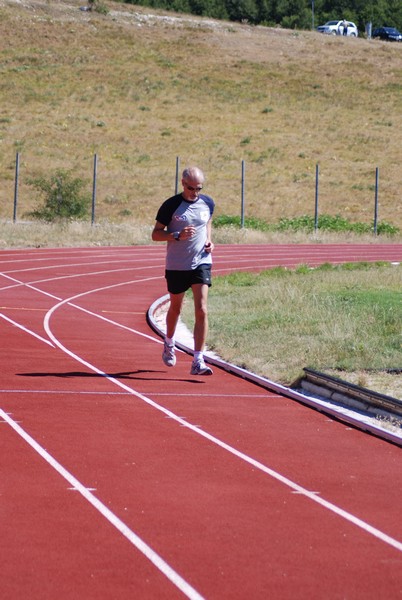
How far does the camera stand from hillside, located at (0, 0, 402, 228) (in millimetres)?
55719

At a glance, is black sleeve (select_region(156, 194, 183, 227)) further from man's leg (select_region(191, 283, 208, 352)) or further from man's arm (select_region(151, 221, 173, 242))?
man's leg (select_region(191, 283, 208, 352))

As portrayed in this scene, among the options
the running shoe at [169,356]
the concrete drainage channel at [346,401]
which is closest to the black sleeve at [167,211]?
the running shoe at [169,356]

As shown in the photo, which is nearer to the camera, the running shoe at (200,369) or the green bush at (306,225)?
the running shoe at (200,369)

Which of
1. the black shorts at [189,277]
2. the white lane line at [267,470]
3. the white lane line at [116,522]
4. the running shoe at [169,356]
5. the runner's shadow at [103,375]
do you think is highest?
the black shorts at [189,277]

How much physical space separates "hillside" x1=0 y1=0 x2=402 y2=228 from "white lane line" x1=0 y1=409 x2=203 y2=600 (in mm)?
40909

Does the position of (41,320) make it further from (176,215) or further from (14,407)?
(14,407)

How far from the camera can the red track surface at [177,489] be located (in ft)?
18.1

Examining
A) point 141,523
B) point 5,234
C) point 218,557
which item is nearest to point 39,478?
point 141,523

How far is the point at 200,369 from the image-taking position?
11.9 metres

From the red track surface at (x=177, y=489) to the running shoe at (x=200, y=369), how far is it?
0.32 ft

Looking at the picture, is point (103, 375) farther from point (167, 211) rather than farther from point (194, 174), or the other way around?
point (194, 174)

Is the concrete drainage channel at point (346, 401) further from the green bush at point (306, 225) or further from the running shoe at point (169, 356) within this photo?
the green bush at point (306, 225)

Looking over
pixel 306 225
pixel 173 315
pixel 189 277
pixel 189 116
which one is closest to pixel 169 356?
pixel 173 315

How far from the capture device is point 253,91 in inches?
2928
